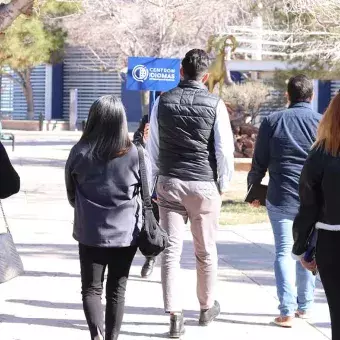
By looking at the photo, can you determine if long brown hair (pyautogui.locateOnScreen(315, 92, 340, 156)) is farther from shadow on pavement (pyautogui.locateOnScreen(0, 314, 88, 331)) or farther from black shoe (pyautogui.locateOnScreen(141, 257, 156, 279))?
black shoe (pyautogui.locateOnScreen(141, 257, 156, 279))

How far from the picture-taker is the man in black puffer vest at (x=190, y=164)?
6676 millimetres

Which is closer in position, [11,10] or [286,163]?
[286,163]

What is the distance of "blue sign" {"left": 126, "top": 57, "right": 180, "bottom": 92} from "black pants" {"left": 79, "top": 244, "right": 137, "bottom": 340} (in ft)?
29.1

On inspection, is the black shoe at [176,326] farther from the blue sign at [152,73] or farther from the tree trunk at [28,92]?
the tree trunk at [28,92]

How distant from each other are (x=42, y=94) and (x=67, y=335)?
49588 millimetres

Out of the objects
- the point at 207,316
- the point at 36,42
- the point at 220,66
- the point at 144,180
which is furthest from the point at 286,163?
the point at 36,42

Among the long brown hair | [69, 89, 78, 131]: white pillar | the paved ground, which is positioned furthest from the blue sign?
[69, 89, 78, 131]: white pillar

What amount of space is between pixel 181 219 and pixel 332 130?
7.66 ft

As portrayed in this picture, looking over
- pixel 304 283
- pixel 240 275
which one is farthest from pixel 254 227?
pixel 304 283

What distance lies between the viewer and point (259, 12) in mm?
21938

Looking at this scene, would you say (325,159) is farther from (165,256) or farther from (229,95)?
(229,95)

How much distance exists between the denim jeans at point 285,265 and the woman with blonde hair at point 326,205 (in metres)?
2.20

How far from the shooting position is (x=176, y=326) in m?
6.70

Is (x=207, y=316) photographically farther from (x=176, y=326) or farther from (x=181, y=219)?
(x=181, y=219)
